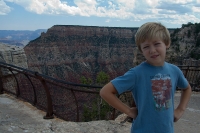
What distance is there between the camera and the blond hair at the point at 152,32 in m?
1.80

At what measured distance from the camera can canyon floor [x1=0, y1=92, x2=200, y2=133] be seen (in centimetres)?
385

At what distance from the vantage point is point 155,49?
182 centimetres

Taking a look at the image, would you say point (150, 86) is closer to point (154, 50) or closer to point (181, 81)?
point (154, 50)

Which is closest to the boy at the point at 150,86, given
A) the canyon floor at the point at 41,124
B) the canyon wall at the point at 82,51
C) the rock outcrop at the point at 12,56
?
the canyon floor at the point at 41,124

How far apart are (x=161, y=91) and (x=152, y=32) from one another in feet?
1.54

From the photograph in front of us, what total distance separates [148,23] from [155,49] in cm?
21

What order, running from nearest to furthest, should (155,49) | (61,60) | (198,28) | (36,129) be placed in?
(155,49) < (36,129) < (198,28) < (61,60)

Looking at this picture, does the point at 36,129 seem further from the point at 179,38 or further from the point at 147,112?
the point at 179,38

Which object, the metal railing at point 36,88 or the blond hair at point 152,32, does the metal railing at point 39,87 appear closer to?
the metal railing at point 36,88

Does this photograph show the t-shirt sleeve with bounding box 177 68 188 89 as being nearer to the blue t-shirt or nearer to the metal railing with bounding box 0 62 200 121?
the blue t-shirt

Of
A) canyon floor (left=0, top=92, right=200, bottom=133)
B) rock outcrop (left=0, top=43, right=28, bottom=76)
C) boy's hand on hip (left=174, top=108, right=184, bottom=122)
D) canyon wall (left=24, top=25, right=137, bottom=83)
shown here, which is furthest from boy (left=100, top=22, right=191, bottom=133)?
canyon wall (left=24, top=25, right=137, bottom=83)

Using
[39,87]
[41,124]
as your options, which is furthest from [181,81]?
[39,87]

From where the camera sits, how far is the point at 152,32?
1792 millimetres

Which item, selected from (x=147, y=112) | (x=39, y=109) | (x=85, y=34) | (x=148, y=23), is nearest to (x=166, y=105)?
(x=147, y=112)
